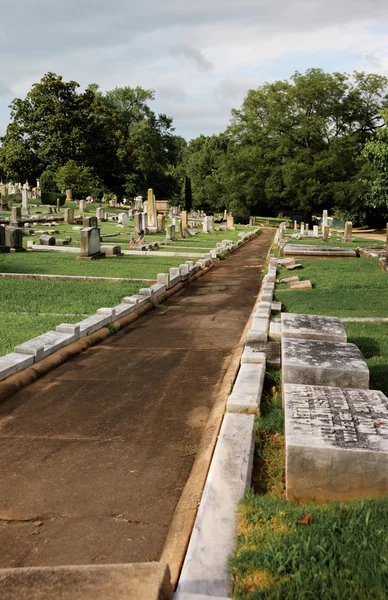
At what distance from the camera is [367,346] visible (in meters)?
6.50

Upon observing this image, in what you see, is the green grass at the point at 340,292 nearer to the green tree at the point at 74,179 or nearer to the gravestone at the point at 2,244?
the gravestone at the point at 2,244

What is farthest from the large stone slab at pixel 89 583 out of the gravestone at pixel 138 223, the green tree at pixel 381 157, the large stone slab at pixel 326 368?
the gravestone at pixel 138 223

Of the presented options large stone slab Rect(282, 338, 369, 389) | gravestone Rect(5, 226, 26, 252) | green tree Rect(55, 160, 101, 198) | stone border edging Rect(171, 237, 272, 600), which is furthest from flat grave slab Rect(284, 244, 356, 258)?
green tree Rect(55, 160, 101, 198)

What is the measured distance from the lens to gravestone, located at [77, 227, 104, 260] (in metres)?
17.7

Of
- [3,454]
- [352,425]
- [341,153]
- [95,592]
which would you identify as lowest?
[3,454]

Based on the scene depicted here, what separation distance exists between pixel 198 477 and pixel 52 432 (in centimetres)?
154

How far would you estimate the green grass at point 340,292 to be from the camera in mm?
9203

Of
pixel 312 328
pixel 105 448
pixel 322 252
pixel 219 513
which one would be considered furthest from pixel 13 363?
pixel 322 252

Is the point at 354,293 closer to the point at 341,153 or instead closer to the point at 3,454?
the point at 3,454

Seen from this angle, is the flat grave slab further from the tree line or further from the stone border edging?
the tree line

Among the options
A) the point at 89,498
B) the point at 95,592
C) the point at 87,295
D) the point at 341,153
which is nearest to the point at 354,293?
the point at 87,295

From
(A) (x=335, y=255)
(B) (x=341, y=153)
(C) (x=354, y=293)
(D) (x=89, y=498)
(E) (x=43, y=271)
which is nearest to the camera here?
(D) (x=89, y=498)

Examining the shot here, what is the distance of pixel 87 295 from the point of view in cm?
1088

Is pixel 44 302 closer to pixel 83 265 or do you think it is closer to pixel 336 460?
pixel 83 265
